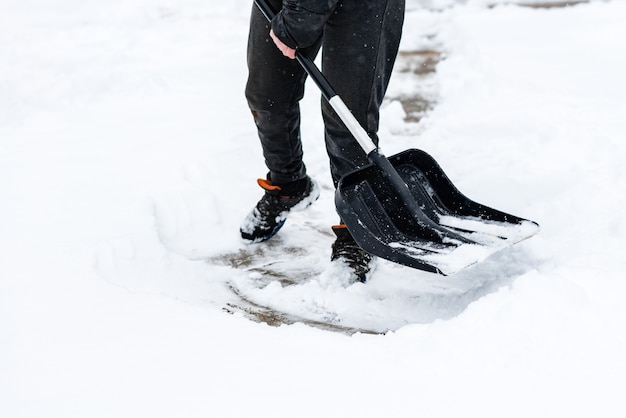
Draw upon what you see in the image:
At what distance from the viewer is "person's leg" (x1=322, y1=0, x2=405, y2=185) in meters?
2.03

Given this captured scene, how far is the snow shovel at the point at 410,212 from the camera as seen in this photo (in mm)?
1893

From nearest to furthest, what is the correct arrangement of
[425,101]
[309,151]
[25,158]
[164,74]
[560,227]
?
1. [560,227]
2. [25,158]
3. [309,151]
4. [425,101]
5. [164,74]

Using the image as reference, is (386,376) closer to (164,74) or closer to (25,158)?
(25,158)

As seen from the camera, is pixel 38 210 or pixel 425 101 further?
pixel 425 101

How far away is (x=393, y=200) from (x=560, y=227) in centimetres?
66

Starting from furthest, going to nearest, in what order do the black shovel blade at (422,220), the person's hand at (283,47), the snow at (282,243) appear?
the person's hand at (283,47) → the black shovel blade at (422,220) → the snow at (282,243)

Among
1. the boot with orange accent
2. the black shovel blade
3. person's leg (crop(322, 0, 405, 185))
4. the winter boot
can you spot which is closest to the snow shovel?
the black shovel blade

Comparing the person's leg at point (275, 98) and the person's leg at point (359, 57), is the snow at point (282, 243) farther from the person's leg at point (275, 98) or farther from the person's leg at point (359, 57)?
the person's leg at point (359, 57)

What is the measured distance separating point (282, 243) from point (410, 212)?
745 mm

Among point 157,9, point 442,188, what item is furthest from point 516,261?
point 157,9

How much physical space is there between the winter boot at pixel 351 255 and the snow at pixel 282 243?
0.18 feet

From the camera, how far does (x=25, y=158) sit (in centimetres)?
292

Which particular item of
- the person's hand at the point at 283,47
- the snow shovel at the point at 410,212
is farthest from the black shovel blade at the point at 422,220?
the person's hand at the point at 283,47

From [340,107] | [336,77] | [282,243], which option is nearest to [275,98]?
[336,77]
